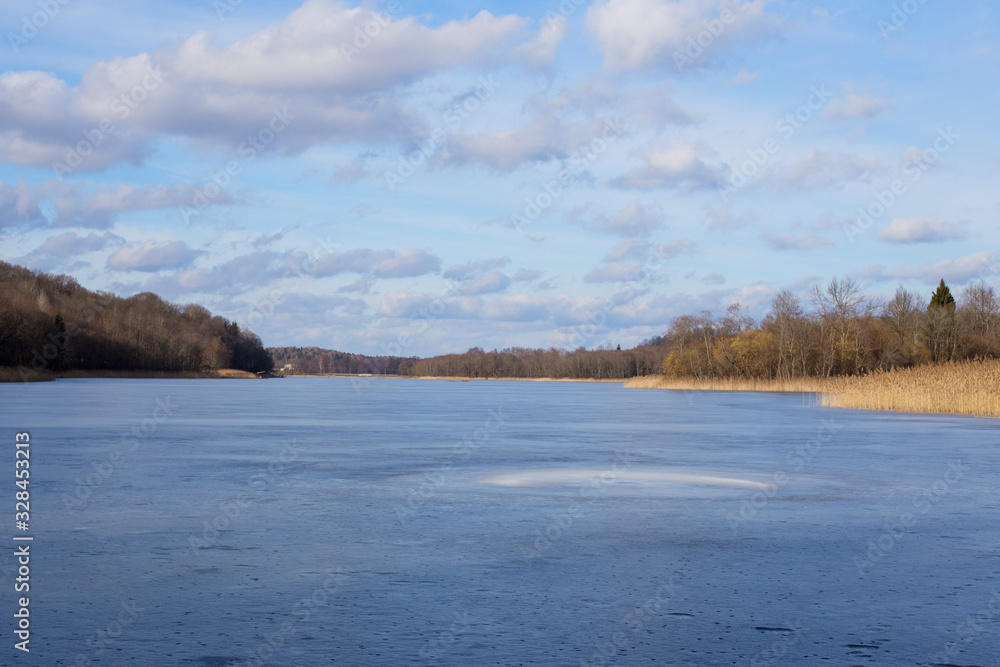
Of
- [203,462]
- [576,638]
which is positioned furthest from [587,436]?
[576,638]

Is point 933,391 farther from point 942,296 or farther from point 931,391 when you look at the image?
point 942,296

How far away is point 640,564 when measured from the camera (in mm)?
6391

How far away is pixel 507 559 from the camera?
258 inches

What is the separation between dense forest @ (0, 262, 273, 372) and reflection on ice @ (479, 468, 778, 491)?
210ft

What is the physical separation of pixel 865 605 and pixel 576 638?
201 cm

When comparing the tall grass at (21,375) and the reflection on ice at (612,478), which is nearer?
the reflection on ice at (612,478)

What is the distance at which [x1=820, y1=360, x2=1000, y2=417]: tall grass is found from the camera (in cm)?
2766

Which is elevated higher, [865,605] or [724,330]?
[724,330]

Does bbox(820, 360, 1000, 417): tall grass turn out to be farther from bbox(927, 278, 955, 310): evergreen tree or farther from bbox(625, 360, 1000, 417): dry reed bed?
bbox(927, 278, 955, 310): evergreen tree

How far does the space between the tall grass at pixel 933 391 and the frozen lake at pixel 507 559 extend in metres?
15.1

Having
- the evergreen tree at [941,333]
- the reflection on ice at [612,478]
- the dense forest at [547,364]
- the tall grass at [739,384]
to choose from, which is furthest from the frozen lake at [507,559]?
the dense forest at [547,364]

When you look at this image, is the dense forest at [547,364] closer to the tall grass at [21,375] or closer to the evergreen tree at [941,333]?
the evergreen tree at [941,333]

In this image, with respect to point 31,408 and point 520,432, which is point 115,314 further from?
point 520,432

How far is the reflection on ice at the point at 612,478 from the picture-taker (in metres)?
11.0
